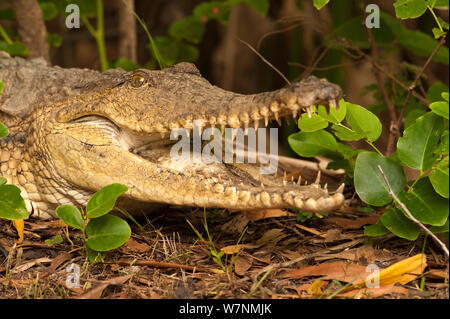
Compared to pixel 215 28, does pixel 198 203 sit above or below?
below

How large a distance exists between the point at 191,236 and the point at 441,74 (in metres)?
3.68

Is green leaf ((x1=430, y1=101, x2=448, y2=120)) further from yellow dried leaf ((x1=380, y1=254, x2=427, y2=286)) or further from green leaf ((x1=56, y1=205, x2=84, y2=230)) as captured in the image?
green leaf ((x1=56, y1=205, x2=84, y2=230))

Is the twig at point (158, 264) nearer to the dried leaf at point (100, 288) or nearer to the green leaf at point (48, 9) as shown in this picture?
the dried leaf at point (100, 288)

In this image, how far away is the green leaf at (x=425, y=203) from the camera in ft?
6.54

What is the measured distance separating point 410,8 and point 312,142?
78 centimetres

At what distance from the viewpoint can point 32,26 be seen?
12.6 ft

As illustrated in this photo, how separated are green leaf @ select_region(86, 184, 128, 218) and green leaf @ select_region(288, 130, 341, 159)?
0.96 meters

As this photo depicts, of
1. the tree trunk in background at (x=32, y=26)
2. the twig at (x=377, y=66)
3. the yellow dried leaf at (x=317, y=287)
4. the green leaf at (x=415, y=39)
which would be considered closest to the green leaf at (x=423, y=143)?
the yellow dried leaf at (x=317, y=287)

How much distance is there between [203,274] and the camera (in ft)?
6.98

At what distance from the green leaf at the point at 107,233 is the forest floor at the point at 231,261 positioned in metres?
0.11

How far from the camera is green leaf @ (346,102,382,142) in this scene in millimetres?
2324

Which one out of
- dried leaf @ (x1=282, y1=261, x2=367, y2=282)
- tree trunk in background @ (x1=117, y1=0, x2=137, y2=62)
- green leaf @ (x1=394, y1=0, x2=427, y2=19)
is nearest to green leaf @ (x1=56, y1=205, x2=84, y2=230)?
dried leaf @ (x1=282, y1=261, x2=367, y2=282)

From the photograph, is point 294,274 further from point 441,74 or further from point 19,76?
point 441,74
